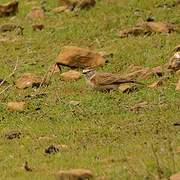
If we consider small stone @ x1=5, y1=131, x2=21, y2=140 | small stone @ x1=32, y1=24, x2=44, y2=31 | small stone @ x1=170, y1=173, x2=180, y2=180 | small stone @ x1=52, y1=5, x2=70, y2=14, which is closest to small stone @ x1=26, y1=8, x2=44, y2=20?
small stone @ x1=52, y1=5, x2=70, y2=14

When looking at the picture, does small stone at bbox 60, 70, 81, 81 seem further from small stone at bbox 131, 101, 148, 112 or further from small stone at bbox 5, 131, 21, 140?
small stone at bbox 5, 131, 21, 140

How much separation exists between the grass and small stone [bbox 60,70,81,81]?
0.17 meters

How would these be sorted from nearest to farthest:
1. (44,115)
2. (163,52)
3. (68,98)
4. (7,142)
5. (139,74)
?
(7,142) → (44,115) → (68,98) → (139,74) → (163,52)

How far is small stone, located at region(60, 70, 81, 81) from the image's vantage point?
1040 centimetres

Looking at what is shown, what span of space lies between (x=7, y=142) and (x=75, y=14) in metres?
6.58

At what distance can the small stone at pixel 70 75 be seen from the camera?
10.4m

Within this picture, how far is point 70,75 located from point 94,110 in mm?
1911

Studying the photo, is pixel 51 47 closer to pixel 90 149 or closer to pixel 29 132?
pixel 29 132

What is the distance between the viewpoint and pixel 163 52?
35.9 feet

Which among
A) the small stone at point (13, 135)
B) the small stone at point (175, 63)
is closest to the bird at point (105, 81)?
the small stone at point (175, 63)

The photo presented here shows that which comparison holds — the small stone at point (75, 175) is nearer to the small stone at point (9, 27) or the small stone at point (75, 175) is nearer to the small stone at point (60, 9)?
the small stone at point (9, 27)

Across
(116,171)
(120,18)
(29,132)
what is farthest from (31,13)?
(116,171)

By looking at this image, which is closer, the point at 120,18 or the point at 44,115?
the point at 44,115

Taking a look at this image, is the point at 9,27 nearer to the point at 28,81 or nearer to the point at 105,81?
the point at 28,81
